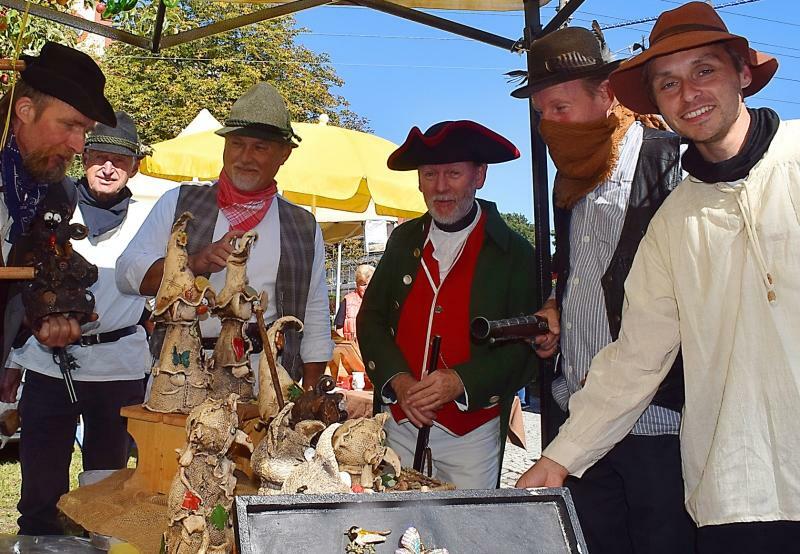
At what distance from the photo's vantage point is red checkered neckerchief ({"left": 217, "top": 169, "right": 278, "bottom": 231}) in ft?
10.5

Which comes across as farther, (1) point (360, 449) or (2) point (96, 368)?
(2) point (96, 368)

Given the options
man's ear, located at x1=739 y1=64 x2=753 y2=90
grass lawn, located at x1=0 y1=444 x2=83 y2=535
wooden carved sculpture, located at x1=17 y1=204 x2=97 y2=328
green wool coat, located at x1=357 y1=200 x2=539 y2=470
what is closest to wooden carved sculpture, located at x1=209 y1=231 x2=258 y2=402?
wooden carved sculpture, located at x1=17 y1=204 x2=97 y2=328

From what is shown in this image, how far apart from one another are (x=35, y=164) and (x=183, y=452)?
3.94ft

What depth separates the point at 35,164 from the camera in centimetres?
252

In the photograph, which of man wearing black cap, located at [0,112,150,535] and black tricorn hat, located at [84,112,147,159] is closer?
man wearing black cap, located at [0,112,150,535]

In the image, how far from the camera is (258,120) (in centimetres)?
310

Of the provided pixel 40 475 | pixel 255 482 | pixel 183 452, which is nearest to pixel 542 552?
pixel 183 452

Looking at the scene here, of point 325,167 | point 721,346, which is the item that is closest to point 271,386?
point 721,346

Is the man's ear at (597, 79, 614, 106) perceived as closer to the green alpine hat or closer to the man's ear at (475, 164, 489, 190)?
the man's ear at (475, 164, 489, 190)

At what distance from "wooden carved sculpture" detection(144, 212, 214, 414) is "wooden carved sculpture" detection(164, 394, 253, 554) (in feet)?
1.90

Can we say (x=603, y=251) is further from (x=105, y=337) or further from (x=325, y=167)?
(x=325, y=167)

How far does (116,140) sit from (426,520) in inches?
114

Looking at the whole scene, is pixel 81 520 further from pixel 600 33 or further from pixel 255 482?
pixel 600 33

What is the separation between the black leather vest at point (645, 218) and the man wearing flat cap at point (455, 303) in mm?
670
